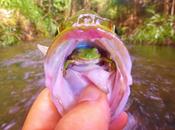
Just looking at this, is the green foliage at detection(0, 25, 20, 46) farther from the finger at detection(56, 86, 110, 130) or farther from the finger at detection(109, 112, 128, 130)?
the finger at detection(56, 86, 110, 130)

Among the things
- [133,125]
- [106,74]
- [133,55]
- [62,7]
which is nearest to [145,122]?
[133,125]

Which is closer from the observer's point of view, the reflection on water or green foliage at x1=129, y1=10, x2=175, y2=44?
the reflection on water

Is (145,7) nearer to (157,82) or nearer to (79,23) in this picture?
(157,82)

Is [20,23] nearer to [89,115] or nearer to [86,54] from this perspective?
[86,54]

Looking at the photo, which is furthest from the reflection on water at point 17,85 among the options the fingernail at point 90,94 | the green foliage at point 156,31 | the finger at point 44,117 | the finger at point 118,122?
the green foliage at point 156,31

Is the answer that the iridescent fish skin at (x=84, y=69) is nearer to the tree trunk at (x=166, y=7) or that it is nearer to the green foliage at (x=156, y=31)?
the green foliage at (x=156, y=31)

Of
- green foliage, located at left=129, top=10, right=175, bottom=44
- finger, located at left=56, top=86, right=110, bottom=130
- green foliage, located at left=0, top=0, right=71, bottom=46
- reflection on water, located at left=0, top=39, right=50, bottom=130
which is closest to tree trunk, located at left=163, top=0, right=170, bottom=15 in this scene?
green foliage, located at left=129, top=10, right=175, bottom=44

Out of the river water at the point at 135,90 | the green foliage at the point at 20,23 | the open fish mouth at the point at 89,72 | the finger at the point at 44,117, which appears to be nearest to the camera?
the open fish mouth at the point at 89,72

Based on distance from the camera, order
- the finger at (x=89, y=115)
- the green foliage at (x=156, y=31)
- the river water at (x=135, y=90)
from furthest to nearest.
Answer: the green foliage at (x=156, y=31) → the river water at (x=135, y=90) → the finger at (x=89, y=115)
